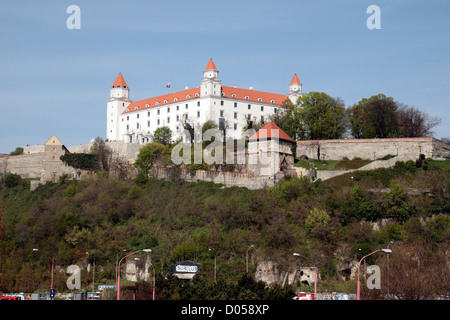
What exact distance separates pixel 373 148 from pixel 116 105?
167 ft

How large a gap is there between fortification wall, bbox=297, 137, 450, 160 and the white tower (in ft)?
134

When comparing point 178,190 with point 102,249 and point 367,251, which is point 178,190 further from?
point 367,251

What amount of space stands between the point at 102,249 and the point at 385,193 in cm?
2519

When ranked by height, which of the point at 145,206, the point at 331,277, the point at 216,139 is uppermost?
the point at 216,139

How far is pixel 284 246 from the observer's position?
53.4 m

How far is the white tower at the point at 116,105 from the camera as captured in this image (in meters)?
105

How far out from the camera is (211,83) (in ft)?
310

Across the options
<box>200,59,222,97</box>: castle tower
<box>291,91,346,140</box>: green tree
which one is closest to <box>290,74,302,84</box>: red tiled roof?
<box>200,59,222,97</box>: castle tower

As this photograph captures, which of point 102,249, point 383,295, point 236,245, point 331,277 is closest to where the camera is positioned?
point 383,295

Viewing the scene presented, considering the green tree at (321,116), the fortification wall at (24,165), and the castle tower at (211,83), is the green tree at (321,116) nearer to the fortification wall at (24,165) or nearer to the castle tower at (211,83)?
the castle tower at (211,83)

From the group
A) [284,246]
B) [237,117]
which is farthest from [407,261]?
[237,117]

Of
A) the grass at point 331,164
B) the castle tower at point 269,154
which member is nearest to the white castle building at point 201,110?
the castle tower at point 269,154

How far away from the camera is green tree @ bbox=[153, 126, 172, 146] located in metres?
90.6

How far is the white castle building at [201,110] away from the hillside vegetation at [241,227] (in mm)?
24091
